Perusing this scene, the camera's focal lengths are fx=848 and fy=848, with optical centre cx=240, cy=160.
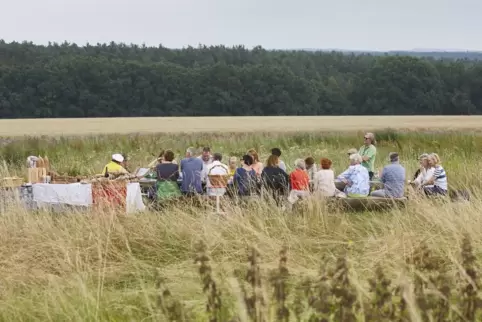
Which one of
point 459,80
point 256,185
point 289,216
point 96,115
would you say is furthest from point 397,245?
point 459,80

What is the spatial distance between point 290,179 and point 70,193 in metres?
3.11

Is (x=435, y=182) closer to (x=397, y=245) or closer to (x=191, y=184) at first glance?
(x=191, y=184)

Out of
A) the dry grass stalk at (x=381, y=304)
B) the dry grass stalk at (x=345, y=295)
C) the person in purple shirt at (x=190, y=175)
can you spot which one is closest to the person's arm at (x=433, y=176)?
the person in purple shirt at (x=190, y=175)

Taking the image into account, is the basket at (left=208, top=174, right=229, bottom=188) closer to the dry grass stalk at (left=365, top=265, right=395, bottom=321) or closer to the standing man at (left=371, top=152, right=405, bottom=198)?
the standing man at (left=371, top=152, right=405, bottom=198)

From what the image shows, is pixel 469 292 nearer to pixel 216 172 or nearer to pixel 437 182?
pixel 437 182

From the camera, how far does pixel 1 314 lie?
18.9 feet

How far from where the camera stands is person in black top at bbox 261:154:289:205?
11367 millimetres

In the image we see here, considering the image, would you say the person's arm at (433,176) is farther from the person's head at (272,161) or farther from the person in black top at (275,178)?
the person's head at (272,161)

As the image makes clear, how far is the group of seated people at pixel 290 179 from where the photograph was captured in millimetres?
11320

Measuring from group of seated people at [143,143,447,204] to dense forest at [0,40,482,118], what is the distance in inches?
2450

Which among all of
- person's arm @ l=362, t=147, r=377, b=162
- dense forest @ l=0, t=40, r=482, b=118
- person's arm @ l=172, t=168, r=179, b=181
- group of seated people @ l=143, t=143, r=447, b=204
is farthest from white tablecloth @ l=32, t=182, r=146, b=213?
dense forest @ l=0, t=40, r=482, b=118

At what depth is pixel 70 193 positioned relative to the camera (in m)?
11.9

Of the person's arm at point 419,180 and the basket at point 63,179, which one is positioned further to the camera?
the basket at point 63,179

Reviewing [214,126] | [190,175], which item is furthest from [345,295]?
[214,126]
